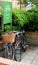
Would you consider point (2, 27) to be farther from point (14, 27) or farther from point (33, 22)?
point (33, 22)

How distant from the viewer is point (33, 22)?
21.6ft

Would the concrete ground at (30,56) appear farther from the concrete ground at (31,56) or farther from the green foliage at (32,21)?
the green foliage at (32,21)

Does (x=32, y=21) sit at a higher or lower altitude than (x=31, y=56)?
higher

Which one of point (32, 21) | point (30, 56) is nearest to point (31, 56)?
point (30, 56)

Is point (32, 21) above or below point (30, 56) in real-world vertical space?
above

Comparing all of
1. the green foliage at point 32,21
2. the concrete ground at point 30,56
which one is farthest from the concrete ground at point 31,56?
the green foliage at point 32,21

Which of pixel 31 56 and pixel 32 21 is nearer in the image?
pixel 31 56

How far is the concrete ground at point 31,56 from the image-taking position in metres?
4.49

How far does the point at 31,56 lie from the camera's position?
200 inches

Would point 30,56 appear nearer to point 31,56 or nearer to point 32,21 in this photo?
point 31,56

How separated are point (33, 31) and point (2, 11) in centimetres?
229

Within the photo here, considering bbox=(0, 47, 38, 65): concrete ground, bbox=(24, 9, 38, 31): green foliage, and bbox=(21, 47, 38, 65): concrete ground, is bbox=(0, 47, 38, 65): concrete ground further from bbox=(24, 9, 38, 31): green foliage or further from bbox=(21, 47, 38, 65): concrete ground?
bbox=(24, 9, 38, 31): green foliage

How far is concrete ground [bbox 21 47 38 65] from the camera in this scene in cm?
449

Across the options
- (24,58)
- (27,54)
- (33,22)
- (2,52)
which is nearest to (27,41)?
(33,22)
